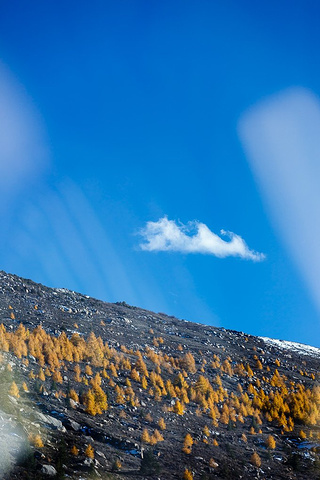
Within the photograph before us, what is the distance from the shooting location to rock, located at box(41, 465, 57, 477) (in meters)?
20.2

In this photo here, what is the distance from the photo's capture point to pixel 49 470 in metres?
20.4

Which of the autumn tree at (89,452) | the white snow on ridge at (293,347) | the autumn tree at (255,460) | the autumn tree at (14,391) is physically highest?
the white snow on ridge at (293,347)

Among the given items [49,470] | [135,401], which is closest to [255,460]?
[135,401]

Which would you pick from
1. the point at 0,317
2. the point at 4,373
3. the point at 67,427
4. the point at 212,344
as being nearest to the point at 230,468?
the point at 67,427

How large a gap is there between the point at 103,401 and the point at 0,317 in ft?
82.3

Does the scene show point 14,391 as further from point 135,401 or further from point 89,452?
point 135,401

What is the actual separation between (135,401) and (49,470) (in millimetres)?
17717

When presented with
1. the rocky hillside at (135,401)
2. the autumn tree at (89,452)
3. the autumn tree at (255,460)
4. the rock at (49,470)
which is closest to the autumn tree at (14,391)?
the rocky hillside at (135,401)

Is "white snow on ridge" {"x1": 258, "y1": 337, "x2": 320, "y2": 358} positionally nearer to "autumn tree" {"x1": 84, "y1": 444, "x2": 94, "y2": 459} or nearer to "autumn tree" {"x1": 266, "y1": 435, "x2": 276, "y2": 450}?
"autumn tree" {"x1": 266, "y1": 435, "x2": 276, "y2": 450}

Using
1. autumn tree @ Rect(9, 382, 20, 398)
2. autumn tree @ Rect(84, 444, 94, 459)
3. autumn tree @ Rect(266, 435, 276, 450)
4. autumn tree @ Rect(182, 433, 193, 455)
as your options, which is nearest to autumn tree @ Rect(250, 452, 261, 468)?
autumn tree @ Rect(266, 435, 276, 450)

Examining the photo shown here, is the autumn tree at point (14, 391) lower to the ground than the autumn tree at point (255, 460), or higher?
lower

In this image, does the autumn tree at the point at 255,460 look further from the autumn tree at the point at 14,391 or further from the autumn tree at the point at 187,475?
the autumn tree at the point at 14,391

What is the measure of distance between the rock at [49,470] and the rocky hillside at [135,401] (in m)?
0.06

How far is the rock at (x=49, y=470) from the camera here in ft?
66.2
